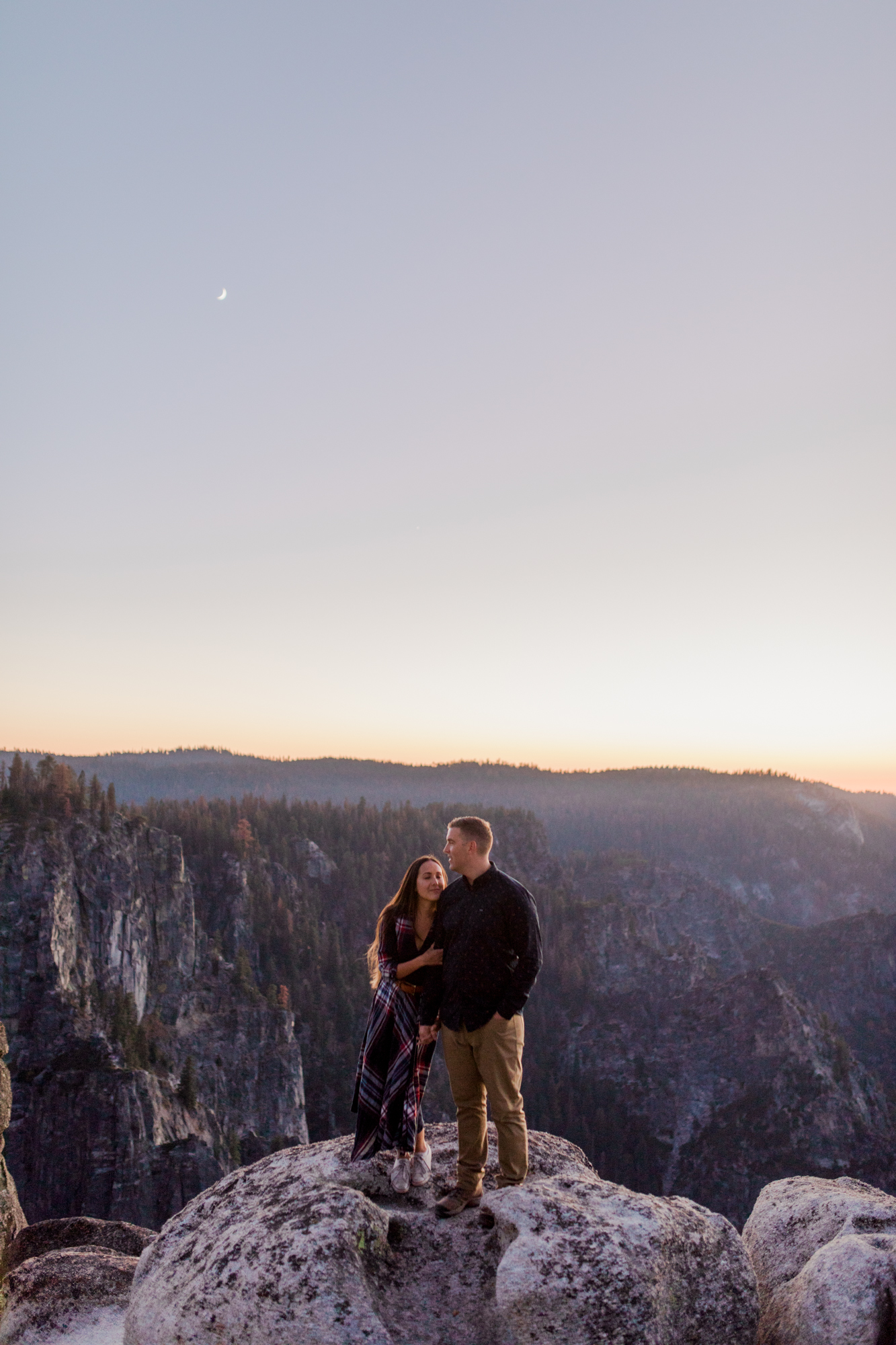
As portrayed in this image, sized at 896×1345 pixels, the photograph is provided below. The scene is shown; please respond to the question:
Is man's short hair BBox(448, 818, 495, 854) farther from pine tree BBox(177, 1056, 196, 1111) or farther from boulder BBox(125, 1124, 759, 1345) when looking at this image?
pine tree BBox(177, 1056, 196, 1111)

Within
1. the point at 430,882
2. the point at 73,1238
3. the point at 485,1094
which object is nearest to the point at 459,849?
the point at 430,882

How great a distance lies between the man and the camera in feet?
26.8

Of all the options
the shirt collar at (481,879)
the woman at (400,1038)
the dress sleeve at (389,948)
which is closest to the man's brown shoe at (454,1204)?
the woman at (400,1038)

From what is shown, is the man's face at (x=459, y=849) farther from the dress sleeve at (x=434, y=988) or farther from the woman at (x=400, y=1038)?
the dress sleeve at (x=434, y=988)

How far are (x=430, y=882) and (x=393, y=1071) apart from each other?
2043 millimetres

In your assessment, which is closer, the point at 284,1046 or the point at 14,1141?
the point at 14,1141

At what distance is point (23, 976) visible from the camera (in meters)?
90.8

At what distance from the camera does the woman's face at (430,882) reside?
8906mm

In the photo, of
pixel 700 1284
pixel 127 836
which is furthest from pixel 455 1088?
pixel 127 836

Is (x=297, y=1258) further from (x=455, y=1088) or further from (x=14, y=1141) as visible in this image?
(x=14, y=1141)

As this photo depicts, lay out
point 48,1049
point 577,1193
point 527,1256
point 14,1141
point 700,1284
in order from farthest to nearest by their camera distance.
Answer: point 48,1049 < point 14,1141 < point 577,1193 < point 700,1284 < point 527,1256

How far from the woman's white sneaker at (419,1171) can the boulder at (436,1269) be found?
91mm

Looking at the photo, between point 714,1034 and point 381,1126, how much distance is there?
589 ft

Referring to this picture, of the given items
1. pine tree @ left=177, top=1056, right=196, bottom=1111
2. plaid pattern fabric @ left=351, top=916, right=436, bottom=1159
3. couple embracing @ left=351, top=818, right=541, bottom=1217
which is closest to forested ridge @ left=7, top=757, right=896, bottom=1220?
pine tree @ left=177, top=1056, right=196, bottom=1111
